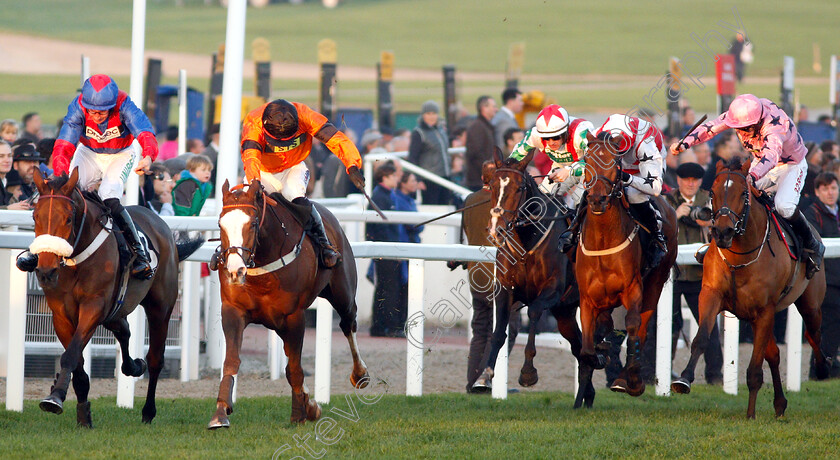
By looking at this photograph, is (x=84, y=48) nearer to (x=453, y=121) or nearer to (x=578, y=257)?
(x=453, y=121)

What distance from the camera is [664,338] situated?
819cm

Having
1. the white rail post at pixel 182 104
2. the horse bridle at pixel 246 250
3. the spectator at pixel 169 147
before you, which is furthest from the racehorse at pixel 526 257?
the spectator at pixel 169 147

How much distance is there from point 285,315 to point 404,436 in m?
1.02

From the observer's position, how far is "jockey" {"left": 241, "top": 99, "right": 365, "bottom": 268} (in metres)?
6.70

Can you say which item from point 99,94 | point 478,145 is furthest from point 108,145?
point 478,145

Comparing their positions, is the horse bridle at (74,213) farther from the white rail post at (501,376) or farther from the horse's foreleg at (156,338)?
the white rail post at (501,376)

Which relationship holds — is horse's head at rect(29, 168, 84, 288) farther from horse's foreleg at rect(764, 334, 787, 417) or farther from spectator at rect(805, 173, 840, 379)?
spectator at rect(805, 173, 840, 379)

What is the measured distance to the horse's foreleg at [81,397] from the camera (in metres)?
6.41

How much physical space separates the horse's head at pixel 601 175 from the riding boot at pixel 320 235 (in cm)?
158

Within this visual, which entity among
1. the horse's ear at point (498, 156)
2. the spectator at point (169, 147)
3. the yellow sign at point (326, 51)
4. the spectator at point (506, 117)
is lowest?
the horse's ear at point (498, 156)

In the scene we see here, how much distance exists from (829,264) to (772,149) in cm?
295

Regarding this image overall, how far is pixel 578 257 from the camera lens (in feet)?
23.3

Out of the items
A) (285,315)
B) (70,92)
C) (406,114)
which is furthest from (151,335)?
(70,92)

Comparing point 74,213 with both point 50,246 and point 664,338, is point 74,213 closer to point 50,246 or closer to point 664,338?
point 50,246
